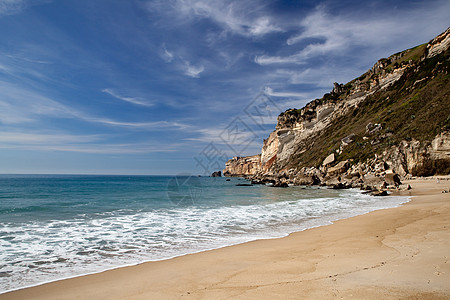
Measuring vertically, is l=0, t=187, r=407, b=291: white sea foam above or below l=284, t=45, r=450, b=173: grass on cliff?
below

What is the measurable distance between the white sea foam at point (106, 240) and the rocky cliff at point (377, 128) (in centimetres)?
2859

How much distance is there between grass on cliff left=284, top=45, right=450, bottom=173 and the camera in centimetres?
3362

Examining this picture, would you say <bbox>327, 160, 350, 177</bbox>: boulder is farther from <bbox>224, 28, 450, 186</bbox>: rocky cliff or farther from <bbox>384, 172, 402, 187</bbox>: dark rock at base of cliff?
<bbox>384, 172, 402, 187</bbox>: dark rock at base of cliff

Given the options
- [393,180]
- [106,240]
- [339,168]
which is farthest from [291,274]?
[339,168]

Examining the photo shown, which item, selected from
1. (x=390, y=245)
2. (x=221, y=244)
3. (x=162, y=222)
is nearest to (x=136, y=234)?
(x=162, y=222)

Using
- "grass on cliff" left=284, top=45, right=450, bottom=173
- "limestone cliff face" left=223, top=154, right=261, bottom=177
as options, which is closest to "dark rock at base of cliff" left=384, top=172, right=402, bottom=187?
"grass on cliff" left=284, top=45, right=450, bottom=173

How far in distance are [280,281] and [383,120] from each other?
1964 inches

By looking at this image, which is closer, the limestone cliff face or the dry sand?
the dry sand

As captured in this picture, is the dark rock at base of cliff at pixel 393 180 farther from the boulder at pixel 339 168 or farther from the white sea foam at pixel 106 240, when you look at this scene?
the white sea foam at pixel 106 240

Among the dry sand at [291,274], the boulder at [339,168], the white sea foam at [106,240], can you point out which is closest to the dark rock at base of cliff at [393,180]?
the boulder at [339,168]

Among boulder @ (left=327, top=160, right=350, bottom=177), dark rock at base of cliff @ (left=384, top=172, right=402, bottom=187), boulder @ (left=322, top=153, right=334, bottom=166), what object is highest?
boulder @ (left=322, top=153, right=334, bottom=166)

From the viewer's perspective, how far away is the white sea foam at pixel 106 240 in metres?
5.56

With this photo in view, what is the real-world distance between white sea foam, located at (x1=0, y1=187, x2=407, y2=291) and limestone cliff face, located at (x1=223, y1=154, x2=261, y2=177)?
345ft

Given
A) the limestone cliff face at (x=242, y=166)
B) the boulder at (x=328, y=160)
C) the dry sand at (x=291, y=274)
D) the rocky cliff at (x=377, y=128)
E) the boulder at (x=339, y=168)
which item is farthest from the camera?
the limestone cliff face at (x=242, y=166)
